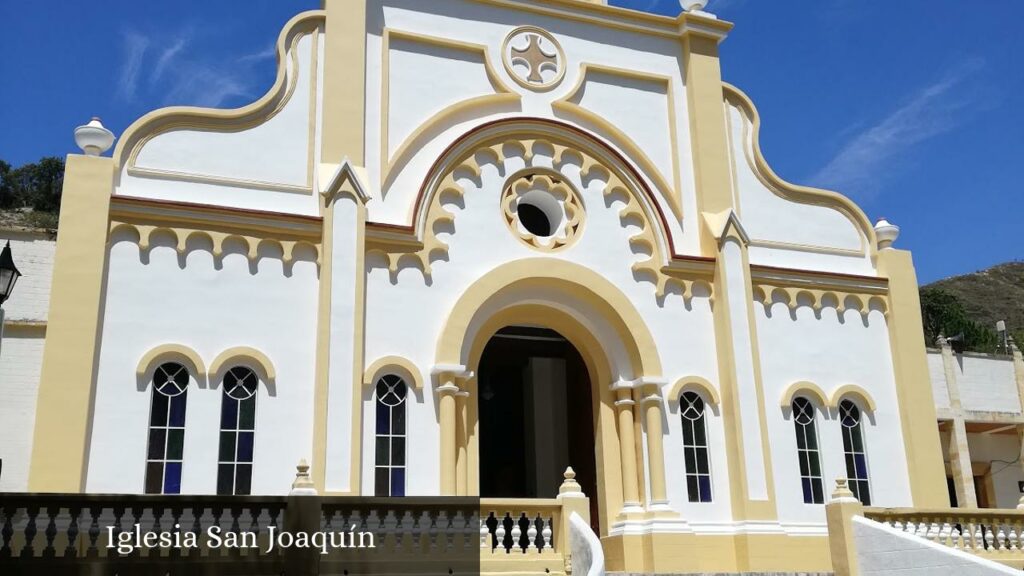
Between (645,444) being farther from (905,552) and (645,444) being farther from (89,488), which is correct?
(89,488)

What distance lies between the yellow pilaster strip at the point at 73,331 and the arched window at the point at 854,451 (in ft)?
38.8

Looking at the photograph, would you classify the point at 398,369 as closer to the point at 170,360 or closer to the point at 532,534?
the point at 170,360

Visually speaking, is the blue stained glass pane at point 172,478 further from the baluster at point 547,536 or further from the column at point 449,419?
the baluster at point 547,536

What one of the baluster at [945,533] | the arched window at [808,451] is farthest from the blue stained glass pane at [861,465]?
the baluster at [945,533]

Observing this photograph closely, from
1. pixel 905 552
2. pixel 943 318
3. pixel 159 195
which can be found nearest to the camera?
pixel 905 552

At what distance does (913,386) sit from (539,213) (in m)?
7.17

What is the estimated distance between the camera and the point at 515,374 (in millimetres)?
20047

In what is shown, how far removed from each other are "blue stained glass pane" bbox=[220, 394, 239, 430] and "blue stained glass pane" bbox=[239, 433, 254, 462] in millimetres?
203

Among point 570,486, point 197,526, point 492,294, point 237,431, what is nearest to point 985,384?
point 492,294

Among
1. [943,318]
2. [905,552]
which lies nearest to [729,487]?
[905,552]

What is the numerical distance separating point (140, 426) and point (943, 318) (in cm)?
4546

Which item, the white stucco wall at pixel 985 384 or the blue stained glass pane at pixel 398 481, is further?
the white stucco wall at pixel 985 384

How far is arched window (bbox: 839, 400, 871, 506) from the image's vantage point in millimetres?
16688

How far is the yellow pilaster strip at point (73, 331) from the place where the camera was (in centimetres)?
1235
